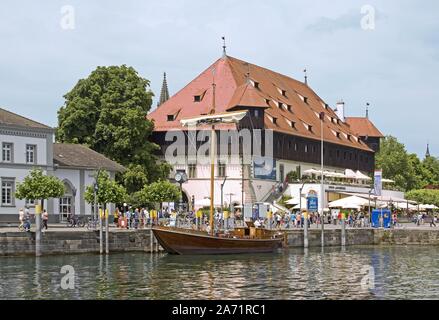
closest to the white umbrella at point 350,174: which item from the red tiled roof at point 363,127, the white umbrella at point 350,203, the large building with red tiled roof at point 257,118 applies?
the large building with red tiled roof at point 257,118

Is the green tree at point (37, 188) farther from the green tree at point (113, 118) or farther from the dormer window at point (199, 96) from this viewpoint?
the dormer window at point (199, 96)

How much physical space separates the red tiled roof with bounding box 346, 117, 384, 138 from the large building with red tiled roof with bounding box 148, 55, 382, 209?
9.28 m

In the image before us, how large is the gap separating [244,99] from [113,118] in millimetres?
15460

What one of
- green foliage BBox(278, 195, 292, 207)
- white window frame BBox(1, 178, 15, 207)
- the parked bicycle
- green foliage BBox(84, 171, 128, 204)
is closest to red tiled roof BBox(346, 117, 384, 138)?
green foliage BBox(278, 195, 292, 207)

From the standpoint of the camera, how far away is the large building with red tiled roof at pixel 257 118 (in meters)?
87.1

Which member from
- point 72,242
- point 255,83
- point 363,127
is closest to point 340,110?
point 363,127

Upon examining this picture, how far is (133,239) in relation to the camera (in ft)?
179

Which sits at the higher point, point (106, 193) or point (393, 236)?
point (106, 193)

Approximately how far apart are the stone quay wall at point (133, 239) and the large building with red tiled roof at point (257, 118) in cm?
1735

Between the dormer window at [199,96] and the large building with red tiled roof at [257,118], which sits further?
the dormer window at [199,96]

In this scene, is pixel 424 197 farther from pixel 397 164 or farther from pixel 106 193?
pixel 106 193

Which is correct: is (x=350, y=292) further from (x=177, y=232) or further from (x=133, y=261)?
(x=177, y=232)

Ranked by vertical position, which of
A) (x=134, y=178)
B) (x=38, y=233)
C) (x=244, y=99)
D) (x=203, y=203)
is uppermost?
(x=244, y=99)
